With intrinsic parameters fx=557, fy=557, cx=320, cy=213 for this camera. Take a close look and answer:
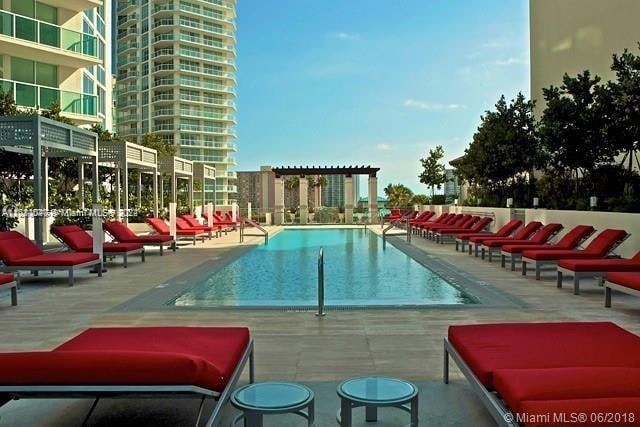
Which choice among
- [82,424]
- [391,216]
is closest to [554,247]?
[82,424]

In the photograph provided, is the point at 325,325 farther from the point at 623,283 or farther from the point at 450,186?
the point at 450,186

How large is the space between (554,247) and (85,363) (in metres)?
9.44

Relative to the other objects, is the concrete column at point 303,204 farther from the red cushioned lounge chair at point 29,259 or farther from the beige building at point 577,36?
the red cushioned lounge chair at point 29,259

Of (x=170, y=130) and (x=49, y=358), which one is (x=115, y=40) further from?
(x=49, y=358)

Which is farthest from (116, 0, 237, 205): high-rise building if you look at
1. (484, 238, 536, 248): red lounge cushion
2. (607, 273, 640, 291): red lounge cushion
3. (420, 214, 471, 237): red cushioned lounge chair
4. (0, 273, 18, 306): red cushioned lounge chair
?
(607, 273, 640, 291): red lounge cushion

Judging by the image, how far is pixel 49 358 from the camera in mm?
2729

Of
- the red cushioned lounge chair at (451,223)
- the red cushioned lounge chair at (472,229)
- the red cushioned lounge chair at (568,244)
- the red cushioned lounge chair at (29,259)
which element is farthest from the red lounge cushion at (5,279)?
the red cushioned lounge chair at (451,223)

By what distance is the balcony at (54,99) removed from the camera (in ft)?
67.4

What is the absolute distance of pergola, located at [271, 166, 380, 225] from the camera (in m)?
31.8

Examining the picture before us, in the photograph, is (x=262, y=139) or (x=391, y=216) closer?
(x=391, y=216)

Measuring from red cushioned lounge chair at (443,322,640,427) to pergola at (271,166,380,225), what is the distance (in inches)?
1097

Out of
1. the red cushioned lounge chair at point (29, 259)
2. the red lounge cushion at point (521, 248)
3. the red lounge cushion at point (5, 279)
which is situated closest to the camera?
the red lounge cushion at point (5, 279)

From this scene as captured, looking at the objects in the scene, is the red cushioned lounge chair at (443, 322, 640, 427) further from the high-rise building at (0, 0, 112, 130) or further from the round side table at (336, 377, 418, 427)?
the high-rise building at (0, 0, 112, 130)

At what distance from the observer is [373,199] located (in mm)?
32375
